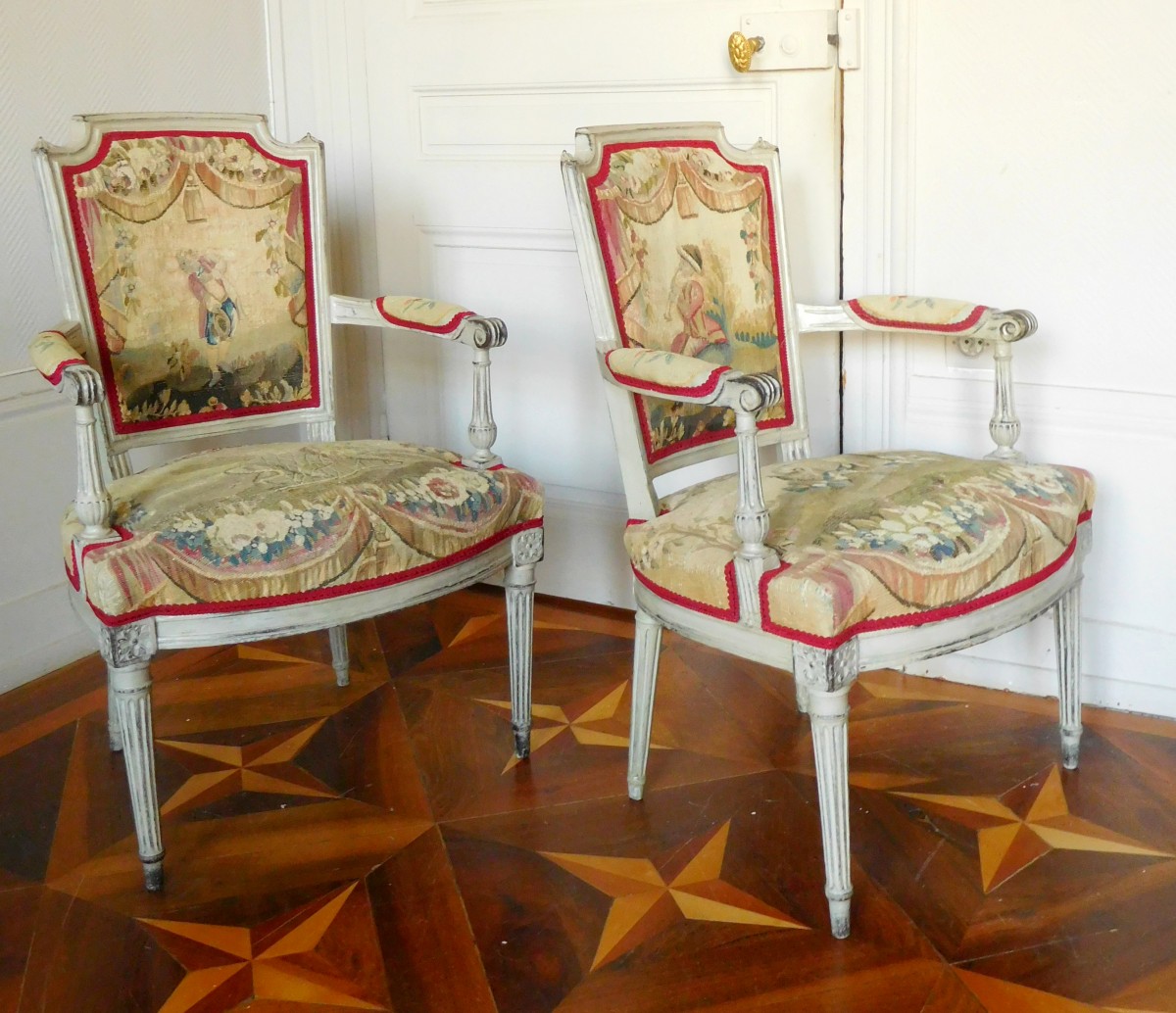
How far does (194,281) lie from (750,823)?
1.13m

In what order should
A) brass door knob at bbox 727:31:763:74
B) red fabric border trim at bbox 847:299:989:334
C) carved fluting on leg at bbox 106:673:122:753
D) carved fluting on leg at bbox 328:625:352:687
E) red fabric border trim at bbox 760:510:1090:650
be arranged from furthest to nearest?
carved fluting on leg at bbox 328:625:352:687, brass door knob at bbox 727:31:763:74, carved fluting on leg at bbox 106:673:122:753, red fabric border trim at bbox 847:299:989:334, red fabric border trim at bbox 760:510:1090:650

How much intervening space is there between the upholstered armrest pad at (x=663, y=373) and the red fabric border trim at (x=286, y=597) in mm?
321

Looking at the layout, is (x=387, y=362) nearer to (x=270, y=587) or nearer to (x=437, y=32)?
(x=437, y=32)

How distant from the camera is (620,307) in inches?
67.6

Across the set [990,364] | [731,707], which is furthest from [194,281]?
[990,364]

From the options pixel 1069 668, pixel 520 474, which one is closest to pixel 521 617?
pixel 520 474

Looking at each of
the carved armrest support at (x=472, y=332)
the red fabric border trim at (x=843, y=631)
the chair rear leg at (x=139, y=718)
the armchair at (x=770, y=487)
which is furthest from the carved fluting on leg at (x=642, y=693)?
the chair rear leg at (x=139, y=718)

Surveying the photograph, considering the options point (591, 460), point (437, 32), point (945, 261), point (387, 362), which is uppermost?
point (437, 32)

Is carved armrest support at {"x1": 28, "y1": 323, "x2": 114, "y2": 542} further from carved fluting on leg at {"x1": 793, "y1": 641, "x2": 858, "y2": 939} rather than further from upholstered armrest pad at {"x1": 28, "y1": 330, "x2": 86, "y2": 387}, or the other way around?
carved fluting on leg at {"x1": 793, "y1": 641, "x2": 858, "y2": 939}

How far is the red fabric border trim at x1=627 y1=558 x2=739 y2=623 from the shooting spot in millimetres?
1489

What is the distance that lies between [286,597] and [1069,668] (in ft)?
3.61

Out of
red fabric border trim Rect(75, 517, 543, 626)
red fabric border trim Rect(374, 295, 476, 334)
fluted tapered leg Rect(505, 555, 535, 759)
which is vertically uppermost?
red fabric border trim Rect(374, 295, 476, 334)

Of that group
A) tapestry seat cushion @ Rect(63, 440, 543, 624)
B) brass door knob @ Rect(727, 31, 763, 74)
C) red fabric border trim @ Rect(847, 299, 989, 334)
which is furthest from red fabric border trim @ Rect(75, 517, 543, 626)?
brass door knob @ Rect(727, 31, 763, 74)

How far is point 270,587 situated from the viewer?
157 centimetres
